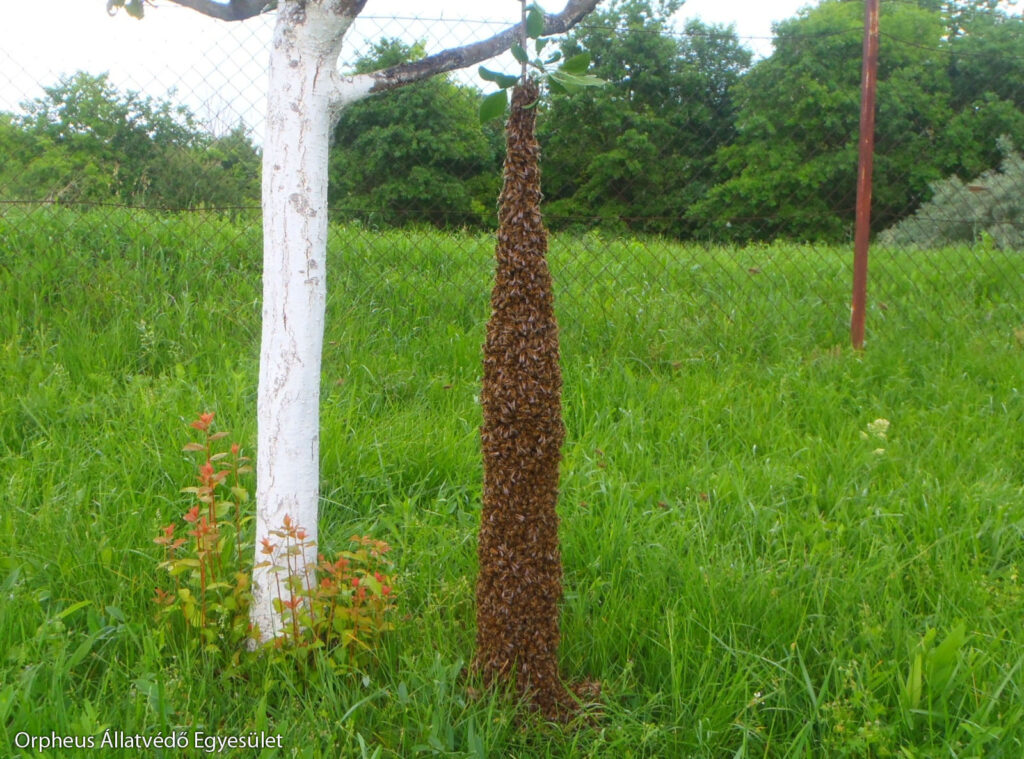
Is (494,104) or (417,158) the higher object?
(417,158)

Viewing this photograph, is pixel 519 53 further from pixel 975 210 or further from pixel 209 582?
pixel 975 210

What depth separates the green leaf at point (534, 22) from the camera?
1.87 metres

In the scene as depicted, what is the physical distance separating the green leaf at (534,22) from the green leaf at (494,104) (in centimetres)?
14

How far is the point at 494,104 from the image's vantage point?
1876 mm

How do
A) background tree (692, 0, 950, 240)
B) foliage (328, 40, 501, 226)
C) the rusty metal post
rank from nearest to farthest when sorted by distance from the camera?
1. the rusty metal post
2. foliage (328, 40, 501, 226)
3. background tree (692, 0, 950, 240)

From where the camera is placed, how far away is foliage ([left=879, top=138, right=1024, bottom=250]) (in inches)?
356

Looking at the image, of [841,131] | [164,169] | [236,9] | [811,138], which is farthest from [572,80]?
[841,131]

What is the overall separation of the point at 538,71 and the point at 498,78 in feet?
0.53

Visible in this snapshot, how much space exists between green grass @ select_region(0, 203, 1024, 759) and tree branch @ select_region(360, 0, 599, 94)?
4.68ft

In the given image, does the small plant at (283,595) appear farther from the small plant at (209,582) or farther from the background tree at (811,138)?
the background tree at (811,138)

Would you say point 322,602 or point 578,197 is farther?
point 578,197

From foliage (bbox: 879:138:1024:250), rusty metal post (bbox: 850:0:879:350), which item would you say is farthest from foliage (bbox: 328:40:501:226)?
foliage (bbox: 879:138:1024:250)

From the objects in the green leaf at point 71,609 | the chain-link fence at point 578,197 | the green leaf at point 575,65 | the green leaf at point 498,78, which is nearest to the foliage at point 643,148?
the chain-link fence at point 578,197

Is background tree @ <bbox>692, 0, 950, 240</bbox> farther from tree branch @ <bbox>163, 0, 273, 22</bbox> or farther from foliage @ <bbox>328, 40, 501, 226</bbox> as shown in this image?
tree branch @ <bbox>163, 0, 273, 22</bbox>
